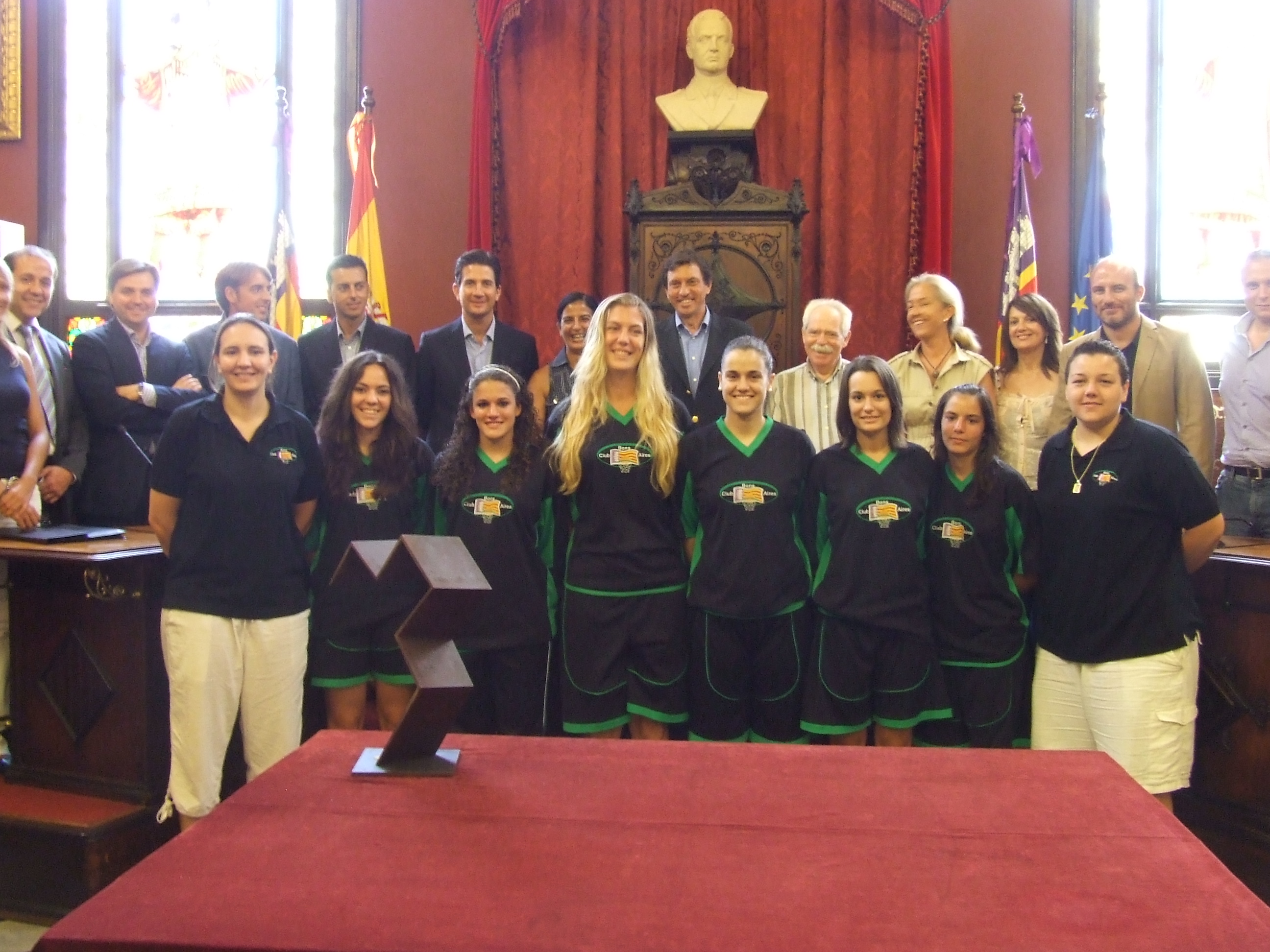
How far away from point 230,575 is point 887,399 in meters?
1.87

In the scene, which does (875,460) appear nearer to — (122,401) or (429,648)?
(429,648)

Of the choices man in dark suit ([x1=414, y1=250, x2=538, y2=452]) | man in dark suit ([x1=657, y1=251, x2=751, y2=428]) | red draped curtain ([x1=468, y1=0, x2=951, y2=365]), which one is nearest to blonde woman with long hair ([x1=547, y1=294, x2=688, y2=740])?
man in dark suit ([x1=657, y1=251, x2=751, y2=428])

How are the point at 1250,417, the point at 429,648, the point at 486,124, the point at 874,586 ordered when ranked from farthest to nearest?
the point at 486,124 → the point at 1250,417 → the point at 874,586 → the point at 429,648

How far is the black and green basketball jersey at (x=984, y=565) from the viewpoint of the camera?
10.1 ft

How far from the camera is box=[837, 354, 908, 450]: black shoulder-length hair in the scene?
10.3ft

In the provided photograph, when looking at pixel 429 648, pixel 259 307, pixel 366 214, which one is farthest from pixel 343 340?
pixel 429 648

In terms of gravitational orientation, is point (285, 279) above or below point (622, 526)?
above

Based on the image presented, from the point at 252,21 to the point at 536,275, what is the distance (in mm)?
2576

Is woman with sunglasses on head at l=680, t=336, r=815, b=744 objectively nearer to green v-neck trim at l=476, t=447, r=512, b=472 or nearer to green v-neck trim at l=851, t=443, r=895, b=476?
green v-neck trim at l=851, t=443, r=895, b=476

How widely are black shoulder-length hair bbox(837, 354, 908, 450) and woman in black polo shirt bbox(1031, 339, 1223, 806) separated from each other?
1.53ft

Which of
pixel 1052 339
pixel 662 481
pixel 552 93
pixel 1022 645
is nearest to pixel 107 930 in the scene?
pixel 662 481

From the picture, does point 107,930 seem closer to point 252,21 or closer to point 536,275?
point 536,275

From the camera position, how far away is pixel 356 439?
326 centimetres

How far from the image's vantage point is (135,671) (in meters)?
3.23
